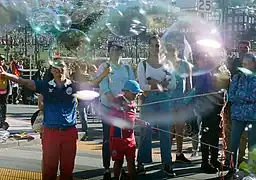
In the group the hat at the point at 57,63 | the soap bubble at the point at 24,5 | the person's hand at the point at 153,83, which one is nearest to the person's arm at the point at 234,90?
the person's hand at the point at 153,83

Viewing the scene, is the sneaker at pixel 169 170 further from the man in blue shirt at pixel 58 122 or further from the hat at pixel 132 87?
the man in blue shirt at pixel 58 122

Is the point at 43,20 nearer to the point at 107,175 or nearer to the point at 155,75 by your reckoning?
the point at 155,75

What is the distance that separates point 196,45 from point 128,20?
1204 mm

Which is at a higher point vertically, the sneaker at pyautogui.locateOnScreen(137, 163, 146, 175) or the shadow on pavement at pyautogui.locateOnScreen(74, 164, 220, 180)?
the sneaker at pyautogui.locateOnScreen(137, 163, 146, 175)

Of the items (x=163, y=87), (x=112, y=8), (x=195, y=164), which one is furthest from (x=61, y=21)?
(x=195, y=164)

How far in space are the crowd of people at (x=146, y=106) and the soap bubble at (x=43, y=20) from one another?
76 centimetres

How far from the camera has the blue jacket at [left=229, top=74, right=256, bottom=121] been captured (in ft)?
21.0

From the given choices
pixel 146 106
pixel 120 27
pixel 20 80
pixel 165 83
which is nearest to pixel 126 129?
pixel 146 106

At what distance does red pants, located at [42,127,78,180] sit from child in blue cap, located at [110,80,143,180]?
0.58 m

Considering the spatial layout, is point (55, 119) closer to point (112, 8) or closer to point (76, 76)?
point (76, 76)

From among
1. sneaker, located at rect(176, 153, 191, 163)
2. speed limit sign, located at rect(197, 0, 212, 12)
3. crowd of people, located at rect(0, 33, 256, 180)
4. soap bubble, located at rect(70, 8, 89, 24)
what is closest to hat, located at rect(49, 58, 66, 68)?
crowd of people, located at rect(0, 33, 256, 180)

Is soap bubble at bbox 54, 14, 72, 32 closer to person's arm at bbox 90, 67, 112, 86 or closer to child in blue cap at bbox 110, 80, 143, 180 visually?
person's arm at bbox 90, 67, 112, 86

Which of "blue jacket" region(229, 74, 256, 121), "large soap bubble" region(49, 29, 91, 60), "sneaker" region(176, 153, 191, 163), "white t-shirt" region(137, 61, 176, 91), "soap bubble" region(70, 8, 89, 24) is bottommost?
"sneaker" region(176, 153, 191, 163)

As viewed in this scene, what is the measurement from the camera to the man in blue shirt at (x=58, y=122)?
5512 mm
